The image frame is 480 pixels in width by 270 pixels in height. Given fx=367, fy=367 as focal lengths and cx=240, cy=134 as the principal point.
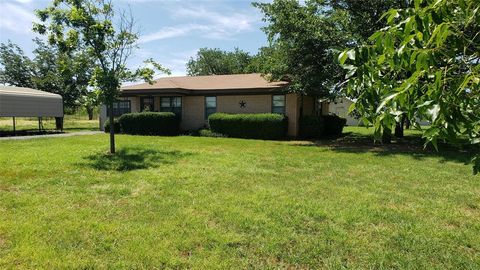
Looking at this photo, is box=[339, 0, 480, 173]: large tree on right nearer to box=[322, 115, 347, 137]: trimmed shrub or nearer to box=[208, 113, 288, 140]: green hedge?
box=[208, 113, 288, 140]: green hedge

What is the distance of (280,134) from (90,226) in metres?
15.0

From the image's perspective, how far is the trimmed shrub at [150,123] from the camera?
2158 centimetres

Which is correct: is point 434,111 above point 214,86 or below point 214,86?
below

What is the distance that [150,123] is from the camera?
21.6m

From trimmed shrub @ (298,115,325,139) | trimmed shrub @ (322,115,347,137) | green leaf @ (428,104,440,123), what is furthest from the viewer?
trimmed shrub @ (322,115,347,137)

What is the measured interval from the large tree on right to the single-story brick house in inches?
725

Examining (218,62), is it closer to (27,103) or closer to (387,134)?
(27,103)

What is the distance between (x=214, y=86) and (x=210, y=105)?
1.31 m

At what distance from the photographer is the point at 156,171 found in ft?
30.6

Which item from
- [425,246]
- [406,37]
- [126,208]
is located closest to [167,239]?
[126,208]

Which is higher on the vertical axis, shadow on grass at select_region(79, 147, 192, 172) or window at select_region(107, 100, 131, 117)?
window at select_region(107, 100, 131, 117)

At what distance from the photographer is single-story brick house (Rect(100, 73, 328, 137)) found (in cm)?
2083

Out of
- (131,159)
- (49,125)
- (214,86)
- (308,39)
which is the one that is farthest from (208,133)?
(49,125)

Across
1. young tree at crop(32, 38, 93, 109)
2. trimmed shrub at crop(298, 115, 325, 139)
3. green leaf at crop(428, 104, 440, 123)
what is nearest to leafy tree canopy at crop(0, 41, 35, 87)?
young tree at crop(32, 38, 93, 109)
